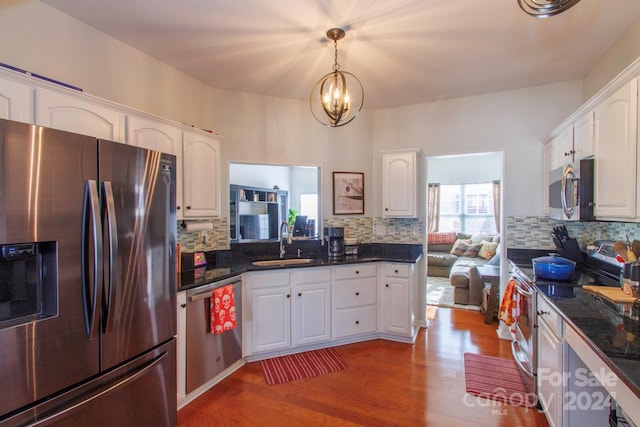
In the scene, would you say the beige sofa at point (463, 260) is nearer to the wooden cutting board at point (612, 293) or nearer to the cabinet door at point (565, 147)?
the cabinet door at point (565, 147)

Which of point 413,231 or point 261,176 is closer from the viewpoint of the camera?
point 413,231

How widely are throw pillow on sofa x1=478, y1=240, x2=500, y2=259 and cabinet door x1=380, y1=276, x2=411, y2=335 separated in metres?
4.00

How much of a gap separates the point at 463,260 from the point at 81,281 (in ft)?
20.4

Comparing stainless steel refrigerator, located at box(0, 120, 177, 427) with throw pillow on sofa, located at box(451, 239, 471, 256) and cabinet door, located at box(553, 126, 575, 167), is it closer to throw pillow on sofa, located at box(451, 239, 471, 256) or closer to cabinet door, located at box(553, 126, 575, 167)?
cabinet door, located at box(553, 126, 575, 167)

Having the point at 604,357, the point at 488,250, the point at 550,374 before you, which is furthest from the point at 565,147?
the point at 488,250

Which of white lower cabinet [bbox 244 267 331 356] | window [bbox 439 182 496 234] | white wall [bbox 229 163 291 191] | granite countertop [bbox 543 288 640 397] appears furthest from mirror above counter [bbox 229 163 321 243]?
window [bbox 439 182 496 234]

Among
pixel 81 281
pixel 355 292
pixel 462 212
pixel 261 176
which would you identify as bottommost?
pixel 355 292

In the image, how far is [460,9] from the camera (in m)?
2.09

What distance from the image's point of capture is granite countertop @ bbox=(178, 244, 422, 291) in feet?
8.50

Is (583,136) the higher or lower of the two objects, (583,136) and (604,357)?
the higher

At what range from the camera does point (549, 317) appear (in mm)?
2006

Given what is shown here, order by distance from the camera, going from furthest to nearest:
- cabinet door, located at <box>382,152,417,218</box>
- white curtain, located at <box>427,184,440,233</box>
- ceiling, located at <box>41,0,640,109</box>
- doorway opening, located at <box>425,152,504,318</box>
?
1. white curtain, located at <box>427,184,440,233</box>
2. doorway opening, located at <box>425,152,504,318</box>
3. cabinet door, located at <box>382,152,417,218</box>
4. ceiling, located at <box>41,0,640,109</box>

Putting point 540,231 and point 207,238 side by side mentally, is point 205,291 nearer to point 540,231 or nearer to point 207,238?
point 207,238

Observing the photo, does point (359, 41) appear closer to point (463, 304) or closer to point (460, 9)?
point (460, 9)
